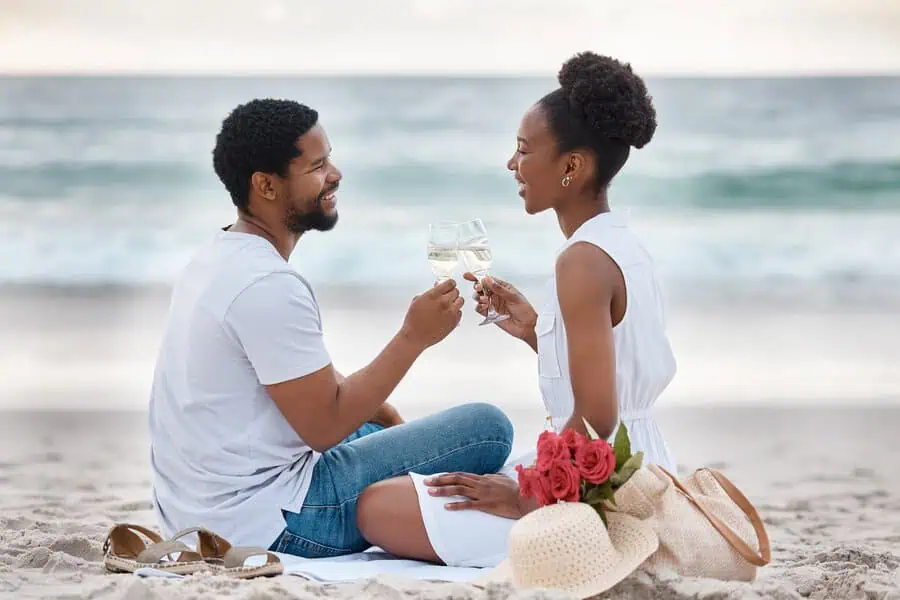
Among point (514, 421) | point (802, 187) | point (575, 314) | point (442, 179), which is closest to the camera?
point (575, 314)

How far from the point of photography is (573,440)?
3150mm

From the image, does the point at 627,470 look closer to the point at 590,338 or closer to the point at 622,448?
the point at 622,448

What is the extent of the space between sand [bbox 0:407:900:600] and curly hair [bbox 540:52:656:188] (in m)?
1.31

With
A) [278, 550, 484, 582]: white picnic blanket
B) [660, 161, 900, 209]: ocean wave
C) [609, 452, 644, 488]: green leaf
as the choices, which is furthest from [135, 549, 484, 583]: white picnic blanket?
[660, 161, 900, 209]: ocean wave

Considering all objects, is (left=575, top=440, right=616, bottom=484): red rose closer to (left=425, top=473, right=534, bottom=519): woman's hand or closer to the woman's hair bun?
(left=425, top=473, right=534, bottom=519): woman's hand

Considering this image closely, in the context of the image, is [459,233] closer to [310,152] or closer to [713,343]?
[310,152]

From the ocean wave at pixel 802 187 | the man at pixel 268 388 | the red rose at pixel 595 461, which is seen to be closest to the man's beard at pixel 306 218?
the man at pixel 268 388

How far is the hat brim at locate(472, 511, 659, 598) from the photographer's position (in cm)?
301

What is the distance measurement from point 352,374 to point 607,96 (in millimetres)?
1138

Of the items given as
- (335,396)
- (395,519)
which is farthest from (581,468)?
(335,396)

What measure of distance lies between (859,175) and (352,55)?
9.24 metres

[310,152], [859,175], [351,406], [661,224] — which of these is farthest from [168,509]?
[859,175]

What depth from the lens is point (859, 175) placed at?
614 inches

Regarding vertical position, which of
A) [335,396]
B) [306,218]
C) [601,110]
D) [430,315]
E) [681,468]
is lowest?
[681,468]
